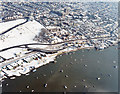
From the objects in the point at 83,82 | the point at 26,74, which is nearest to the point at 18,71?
the point at 26,74

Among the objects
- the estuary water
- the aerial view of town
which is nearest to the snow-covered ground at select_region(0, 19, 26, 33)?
the aerial view of town

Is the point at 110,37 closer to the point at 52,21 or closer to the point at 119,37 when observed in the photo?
the point at 119,37

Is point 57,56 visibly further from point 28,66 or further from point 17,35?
point 17,35

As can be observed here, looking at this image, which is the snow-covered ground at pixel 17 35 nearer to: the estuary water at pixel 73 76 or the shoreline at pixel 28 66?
the shoreline at pixel 28 66

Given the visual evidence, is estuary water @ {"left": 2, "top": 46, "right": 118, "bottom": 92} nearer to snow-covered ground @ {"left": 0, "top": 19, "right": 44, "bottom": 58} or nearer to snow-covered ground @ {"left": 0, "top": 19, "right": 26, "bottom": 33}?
snow-covered ground @ {"left": 0, "top": 19, "right": 44, "bottom": 58}

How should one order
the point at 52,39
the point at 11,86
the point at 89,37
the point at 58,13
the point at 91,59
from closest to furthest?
1. the point at 11,86
2. the point at 91,59
3. the point at 52,39
4. the point at 89,37
5. the point at 58,13

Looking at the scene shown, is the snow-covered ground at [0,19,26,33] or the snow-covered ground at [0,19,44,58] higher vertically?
the snow-covered ground at [0,19,26,33]

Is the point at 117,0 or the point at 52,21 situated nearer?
the point at 52,21
